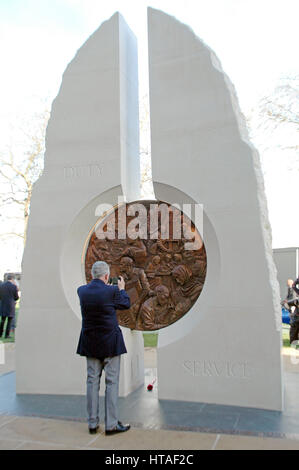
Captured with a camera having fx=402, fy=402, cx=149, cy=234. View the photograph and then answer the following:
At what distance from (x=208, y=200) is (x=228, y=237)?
1.84ft

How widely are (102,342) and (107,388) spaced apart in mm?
468

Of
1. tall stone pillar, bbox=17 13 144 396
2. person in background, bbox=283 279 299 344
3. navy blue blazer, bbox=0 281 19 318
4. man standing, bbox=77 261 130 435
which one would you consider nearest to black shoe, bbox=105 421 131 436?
man standing, bbox=77 261 130 435

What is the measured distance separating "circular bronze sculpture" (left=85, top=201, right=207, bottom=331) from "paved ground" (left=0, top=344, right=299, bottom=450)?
1.13m

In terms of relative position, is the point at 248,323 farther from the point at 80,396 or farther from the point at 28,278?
the point at 28,278

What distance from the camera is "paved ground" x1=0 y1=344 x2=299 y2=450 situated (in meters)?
3.86

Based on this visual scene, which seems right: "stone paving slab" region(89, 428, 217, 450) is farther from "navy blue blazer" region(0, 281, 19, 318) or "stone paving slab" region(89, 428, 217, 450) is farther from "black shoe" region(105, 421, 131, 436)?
"navy blue blazer" region(0, 281, 19, 318)

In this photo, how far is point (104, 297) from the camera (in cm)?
404

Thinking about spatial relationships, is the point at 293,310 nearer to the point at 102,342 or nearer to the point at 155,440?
the point at 155,440

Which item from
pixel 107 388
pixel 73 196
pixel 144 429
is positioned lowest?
pixel 144 429

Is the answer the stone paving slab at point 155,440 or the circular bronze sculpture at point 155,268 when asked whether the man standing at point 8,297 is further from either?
the stone paving slab at point 155,440

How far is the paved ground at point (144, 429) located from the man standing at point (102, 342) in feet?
0.85

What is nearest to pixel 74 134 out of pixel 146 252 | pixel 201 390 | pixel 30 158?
pixel 146 252

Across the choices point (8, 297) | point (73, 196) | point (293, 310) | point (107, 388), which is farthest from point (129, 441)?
point (8, 297)

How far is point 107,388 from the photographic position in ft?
13.2
